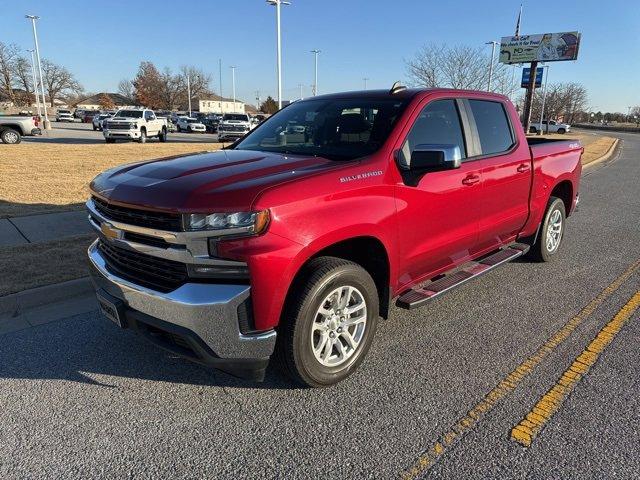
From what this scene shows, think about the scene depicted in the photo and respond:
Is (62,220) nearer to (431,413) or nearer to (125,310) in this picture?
(125,310)

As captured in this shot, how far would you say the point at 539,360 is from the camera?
3643 millimetres

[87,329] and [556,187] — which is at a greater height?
[556,187]

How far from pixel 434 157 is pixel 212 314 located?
1791 millimetres

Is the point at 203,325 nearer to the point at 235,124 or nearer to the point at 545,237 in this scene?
the point at 545,237

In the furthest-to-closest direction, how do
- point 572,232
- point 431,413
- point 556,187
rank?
point 572,232
point 556,187
point 431,413

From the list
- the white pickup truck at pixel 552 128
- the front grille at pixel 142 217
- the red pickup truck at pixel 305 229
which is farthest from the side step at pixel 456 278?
the white pickup truck at pixel 552 128

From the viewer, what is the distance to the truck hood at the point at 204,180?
106 inches

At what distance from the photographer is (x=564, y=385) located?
130 inches

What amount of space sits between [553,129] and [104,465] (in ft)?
217

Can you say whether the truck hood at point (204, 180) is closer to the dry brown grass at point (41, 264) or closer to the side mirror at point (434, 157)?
the side mirror at point (434, 157)

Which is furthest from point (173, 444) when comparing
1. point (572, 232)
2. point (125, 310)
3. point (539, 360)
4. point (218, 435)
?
point (572, 232)

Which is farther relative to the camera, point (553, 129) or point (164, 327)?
point (553, 129)

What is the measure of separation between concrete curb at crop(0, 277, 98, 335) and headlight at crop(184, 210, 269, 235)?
92.1 inches

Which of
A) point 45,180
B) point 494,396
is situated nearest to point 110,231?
point 494,396
